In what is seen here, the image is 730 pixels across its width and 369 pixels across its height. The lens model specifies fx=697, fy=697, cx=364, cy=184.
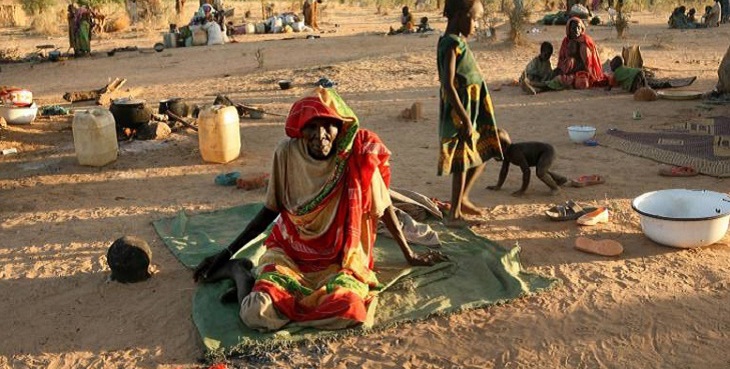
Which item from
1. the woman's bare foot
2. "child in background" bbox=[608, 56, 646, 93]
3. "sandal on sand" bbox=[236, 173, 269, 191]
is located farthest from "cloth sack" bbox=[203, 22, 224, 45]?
the woman's bare foot

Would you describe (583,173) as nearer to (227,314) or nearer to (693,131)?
(693,131)

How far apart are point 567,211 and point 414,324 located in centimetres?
187

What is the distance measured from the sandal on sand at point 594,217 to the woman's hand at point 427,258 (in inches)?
44.2

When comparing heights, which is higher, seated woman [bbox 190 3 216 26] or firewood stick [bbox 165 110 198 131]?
seated woman [bbox 190 3 216 26]

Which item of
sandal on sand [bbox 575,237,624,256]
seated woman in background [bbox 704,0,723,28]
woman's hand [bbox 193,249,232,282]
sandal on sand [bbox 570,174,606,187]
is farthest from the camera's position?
seated woman in background [bbox 704,0,723,28]

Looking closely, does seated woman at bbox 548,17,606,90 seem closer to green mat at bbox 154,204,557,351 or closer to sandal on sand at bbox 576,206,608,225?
sandal on sand at bbox 576,206,608,225

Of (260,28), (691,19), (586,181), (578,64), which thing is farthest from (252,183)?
(691,19)

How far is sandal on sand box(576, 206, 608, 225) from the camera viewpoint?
4602 mm

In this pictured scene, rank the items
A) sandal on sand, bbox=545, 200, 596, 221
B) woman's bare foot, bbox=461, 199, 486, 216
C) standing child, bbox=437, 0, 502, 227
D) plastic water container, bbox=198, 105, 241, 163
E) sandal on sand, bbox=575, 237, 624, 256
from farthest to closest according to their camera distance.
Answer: plastic water container, bbox=198, 105, 241, 163 → woman's bare foot, bbox=461, 199, 486, 216 → sandal on sand, bbox=545, 200, 596, 221 → standing child, bbox=437, 0, 502, 227 → sandal on sand, bbox=575, 237, 624, 256

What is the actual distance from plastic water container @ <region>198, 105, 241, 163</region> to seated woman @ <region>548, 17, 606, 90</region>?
16.9 feet

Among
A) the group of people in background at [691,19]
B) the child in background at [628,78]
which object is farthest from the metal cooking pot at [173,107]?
the group of people in background at [691,19]

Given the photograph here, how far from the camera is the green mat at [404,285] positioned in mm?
3238

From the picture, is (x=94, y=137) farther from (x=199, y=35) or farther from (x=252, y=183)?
(x=199, y=35)

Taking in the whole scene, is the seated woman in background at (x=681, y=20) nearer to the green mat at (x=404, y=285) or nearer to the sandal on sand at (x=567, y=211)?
the sandal on sand at (x=567, y=211)
